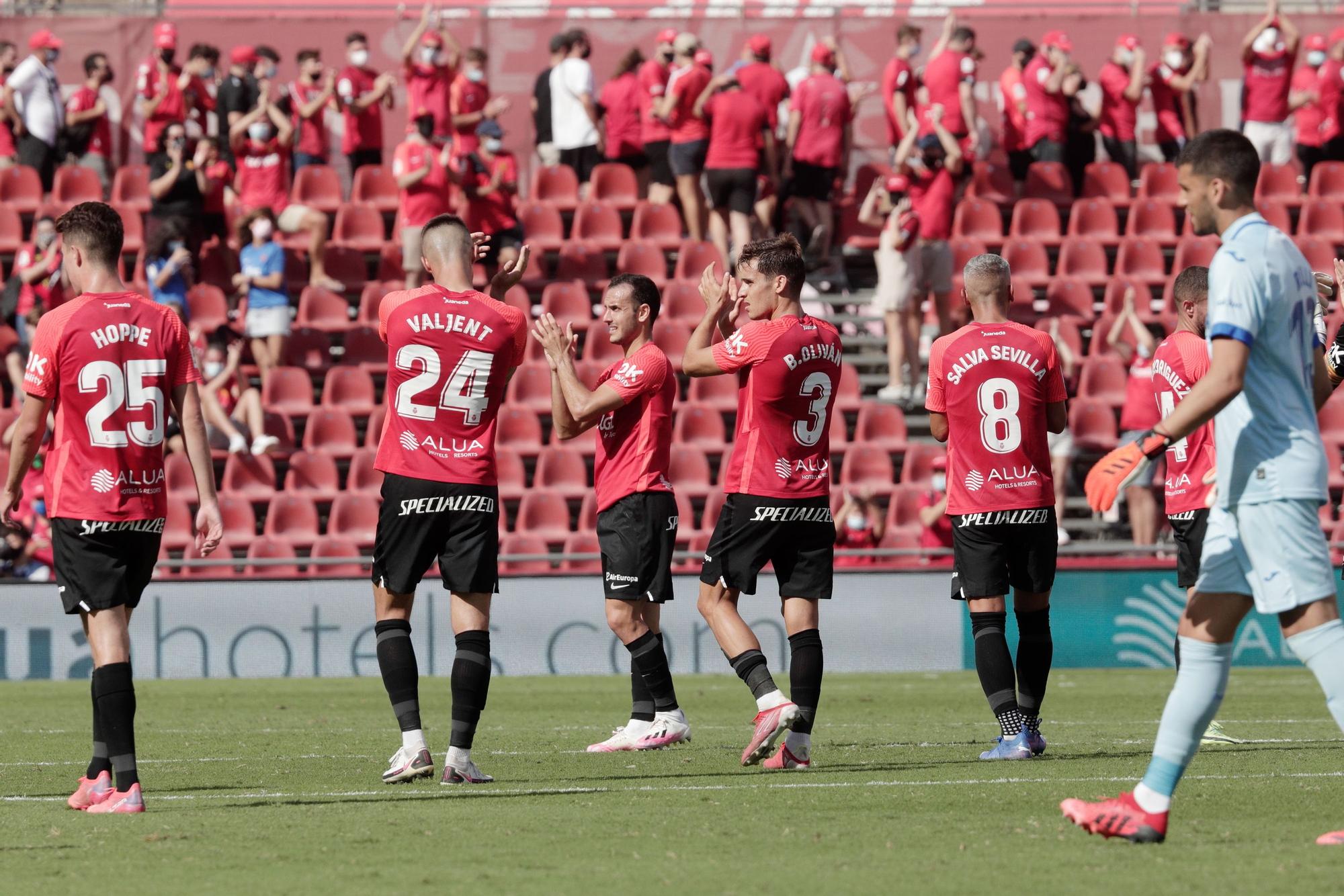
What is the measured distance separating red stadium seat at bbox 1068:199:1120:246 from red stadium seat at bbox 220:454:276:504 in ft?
31.1

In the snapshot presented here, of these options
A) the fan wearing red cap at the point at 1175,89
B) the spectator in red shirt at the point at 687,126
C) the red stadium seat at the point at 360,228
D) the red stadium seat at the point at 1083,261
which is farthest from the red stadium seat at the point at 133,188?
the fan wearing red cap at the point at 1175,89

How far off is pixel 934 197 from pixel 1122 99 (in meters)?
4.03

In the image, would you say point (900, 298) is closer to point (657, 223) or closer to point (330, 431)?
point (657, 223)

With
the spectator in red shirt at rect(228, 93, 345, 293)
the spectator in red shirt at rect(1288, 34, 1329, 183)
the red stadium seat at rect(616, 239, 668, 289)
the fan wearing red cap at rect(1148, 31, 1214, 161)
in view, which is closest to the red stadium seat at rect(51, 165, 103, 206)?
the spectator in red shirt at rect(228, 93, 345, 293)

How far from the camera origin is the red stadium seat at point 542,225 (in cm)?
2177

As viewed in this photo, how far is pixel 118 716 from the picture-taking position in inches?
270

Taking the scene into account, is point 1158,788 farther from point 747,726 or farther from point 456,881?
point 747,726

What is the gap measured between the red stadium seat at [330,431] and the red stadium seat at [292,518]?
34.9 inches

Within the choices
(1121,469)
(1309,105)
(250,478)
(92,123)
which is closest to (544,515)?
(250,478)

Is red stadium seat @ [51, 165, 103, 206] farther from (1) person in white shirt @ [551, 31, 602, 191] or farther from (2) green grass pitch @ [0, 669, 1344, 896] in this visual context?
(2) green grass pitch @ [0, 669, 1344, 896]

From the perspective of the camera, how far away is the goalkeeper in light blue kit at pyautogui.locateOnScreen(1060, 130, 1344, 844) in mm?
5641

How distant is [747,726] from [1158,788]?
17.2ft

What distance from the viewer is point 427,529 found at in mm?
7730

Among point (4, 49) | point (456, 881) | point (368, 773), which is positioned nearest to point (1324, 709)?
point (368, 773)
